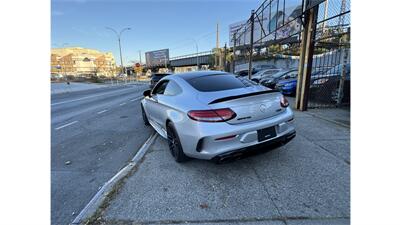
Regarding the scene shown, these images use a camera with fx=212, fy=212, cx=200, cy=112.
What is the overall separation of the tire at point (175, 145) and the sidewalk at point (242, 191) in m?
0.13

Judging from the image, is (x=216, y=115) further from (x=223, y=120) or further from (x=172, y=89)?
(x=172, y=89)

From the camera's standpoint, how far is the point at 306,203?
2.44m

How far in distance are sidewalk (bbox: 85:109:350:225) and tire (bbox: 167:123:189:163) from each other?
0.44 feet

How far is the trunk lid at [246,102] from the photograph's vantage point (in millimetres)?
2871

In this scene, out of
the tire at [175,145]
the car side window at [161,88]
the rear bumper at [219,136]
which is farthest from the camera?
the car side window at [161,88]

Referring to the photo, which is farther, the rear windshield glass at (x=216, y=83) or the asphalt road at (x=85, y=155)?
the rear windshield glass at (x=216, y=83)

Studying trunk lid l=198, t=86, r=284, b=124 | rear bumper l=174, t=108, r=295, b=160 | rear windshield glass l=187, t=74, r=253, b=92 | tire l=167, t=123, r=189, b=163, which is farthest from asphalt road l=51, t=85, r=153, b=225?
trunk lid l=198, t=86, r=284, b=124

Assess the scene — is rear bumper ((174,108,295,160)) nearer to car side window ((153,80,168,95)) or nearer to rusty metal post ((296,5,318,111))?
car side window ((153,80,168,95))

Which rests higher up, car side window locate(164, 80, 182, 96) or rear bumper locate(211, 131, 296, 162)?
car side window locate(164, 80, 182, 96)

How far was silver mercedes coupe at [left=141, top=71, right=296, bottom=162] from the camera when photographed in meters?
2.82

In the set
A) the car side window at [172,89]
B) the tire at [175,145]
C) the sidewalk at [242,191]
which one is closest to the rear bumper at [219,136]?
the tire at [175,145]

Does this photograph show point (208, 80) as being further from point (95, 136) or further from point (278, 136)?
point (95, 136)

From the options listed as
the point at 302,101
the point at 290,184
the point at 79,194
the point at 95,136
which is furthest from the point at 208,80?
the point at 302,101

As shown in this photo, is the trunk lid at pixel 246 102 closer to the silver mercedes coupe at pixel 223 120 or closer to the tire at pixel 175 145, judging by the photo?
the silver mercedes coupe at pixel 223 120
